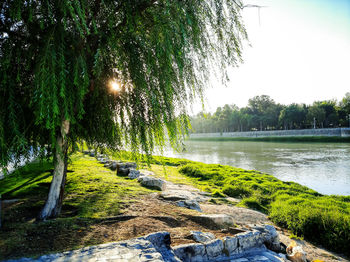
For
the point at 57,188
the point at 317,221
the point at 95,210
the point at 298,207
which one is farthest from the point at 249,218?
the point at 57,188

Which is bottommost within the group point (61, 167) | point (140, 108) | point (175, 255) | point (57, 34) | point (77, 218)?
point (175, 255)

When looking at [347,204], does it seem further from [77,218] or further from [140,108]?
[77,218]

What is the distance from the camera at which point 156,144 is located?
4516mm

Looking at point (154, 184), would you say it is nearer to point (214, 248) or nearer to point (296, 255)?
point (214, 248)

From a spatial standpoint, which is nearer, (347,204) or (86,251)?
(86,251)

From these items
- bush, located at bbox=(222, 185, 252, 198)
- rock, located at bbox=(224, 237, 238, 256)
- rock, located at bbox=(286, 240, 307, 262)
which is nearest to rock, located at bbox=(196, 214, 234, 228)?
rock, located at bbox=(224, 237, 238, 256)

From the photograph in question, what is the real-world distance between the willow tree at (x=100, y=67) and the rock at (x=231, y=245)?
2059 millimetres

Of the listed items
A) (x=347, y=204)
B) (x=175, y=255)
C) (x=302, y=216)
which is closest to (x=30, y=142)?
(x=175, y=255)

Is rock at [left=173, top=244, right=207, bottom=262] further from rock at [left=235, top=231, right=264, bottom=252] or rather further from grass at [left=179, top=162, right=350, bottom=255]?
grass at [left=179, top=162, right=350, bottom=255]

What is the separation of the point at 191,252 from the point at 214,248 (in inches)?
14.9

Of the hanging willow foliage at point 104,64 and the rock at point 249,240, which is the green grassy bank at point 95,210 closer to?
the hanging willow foliage at point 104,64

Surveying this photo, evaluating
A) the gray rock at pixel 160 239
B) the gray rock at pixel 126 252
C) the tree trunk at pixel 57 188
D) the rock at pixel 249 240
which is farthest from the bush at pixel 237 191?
the tree trunk at pixel 57 188

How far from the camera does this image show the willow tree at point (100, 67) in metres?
2.77

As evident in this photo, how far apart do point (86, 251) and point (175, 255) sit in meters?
1.14
